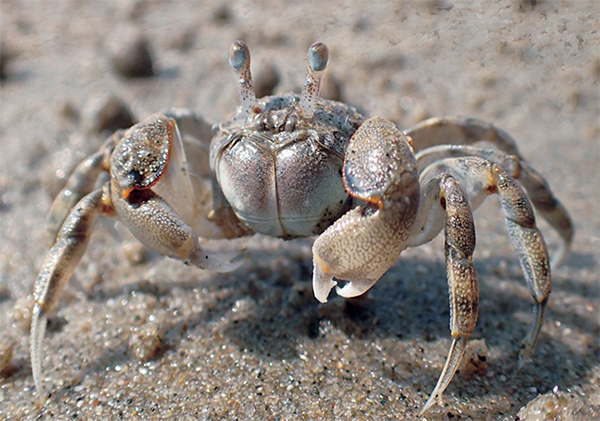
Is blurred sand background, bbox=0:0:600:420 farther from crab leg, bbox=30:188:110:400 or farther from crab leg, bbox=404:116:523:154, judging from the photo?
crab leg, bbox=404:116:523:154

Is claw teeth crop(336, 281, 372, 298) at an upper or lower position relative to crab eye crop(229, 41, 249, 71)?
lower

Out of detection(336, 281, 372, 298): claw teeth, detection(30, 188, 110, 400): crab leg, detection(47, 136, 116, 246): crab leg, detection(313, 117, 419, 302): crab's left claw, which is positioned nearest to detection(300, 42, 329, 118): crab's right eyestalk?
detection(313, 117, 419, 302): crab's left claw

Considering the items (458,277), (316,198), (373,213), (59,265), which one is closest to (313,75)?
(316,198)

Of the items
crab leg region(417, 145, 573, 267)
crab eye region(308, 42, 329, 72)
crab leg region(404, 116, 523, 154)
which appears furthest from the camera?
crab leg region(404, 116, 523, 154)

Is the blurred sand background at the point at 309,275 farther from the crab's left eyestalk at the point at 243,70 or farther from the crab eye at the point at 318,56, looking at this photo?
the crab eye at the point at 318,56

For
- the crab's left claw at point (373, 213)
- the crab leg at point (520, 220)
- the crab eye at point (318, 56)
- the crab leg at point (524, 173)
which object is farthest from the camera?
the crab leg at point (524, 173)

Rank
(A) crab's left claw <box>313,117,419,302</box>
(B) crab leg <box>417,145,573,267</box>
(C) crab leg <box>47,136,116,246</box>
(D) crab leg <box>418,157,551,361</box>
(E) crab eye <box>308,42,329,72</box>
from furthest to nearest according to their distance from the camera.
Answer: (C) crab leg <box>47,136,116,246</box>, (B) crab leg <box>417,145,573,267</box>, (D) crab leg <box>418,157,551,361</box>, (E) crab eye <box>308,42,329,72</box>, (A) crab's left claw <box>313,117,419,302</box>

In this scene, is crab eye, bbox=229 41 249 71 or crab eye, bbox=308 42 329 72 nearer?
crab eye, bbox=308 42 329 72

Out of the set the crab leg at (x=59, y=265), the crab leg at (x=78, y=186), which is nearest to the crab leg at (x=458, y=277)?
the crab leg at (x=59, y=265)
